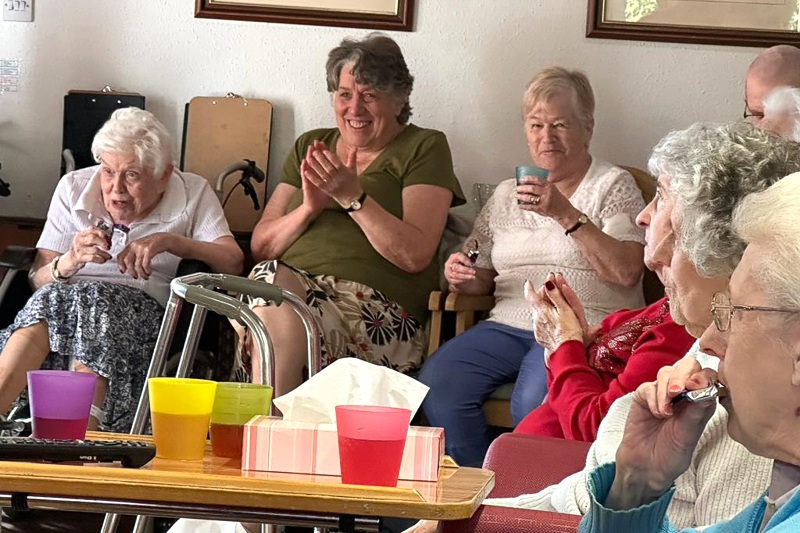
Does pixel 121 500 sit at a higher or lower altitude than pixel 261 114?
lower

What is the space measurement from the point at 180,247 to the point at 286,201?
421mm

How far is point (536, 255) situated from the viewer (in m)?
3.48

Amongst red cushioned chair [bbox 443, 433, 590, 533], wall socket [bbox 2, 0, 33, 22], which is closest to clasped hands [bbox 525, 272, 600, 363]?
red cushioned chair [bbox 443, 433, 590, 533]

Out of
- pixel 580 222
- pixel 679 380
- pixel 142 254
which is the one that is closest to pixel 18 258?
Answer: pixel 142 254

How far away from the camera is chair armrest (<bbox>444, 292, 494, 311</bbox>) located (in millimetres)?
3512

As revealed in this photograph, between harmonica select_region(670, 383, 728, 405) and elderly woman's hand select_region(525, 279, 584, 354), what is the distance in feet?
3.20

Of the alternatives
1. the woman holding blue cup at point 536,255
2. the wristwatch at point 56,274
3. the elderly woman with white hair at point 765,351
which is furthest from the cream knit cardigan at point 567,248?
the elderly woman with white hair at point 765,351

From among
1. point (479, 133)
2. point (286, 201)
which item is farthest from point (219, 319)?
point (479, 133)

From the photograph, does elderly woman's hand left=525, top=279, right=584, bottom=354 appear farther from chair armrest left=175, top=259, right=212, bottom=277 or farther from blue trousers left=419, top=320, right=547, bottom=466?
chair armrest left=175, top=259, right=212, bottom=277

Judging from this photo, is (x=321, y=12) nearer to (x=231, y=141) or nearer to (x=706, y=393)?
(x=231, y=141)

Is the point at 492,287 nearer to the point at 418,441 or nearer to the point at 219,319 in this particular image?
the point at 219,319

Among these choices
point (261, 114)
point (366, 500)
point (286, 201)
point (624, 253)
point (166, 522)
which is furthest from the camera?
point (261, 114)

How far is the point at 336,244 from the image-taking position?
3.64 m

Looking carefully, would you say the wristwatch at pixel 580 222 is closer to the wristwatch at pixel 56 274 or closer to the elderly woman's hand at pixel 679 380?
Answer: the wristwatch at pixel 56 274
